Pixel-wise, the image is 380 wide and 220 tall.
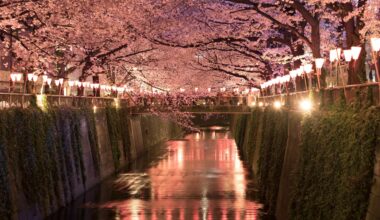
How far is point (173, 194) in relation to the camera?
27.1 meters

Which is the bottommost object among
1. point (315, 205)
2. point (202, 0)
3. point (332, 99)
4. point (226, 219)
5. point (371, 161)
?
point (226, 219)

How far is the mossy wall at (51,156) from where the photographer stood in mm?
17125

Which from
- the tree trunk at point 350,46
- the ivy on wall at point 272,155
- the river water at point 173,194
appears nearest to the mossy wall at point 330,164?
the ivy on wall at point 272,155

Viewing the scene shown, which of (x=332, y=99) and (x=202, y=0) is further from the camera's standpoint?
(x=202, y=0)

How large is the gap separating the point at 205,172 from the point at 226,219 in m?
14.5

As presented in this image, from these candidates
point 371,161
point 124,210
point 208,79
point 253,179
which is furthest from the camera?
point 208,79

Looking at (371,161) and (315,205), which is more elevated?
(371,161)

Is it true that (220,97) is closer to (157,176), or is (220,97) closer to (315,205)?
(157,176)

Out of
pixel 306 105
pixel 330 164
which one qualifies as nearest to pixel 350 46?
pixel 306 105

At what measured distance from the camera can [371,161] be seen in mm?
9453

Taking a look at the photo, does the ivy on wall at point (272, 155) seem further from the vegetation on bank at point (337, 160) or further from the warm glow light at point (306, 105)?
the vegetation on bank at point (337, 160)

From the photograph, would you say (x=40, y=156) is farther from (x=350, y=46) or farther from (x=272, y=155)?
(x=350, y=46)

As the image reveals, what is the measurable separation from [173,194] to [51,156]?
23.8 feet

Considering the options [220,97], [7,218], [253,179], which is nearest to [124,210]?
[7,218]
